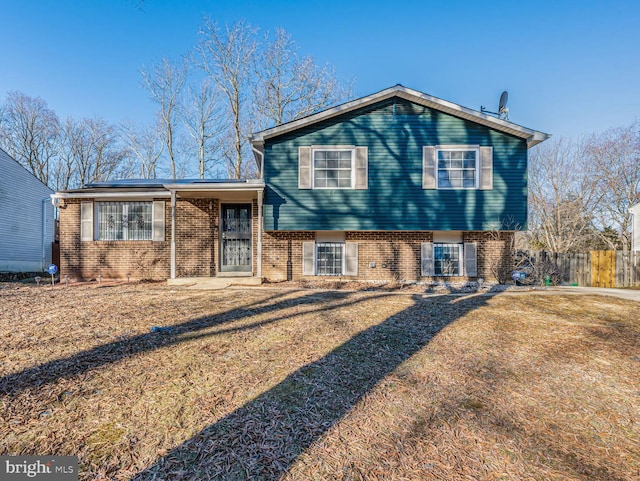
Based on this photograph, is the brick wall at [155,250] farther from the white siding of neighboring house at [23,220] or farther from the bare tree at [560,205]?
the bare tree at [560,205]

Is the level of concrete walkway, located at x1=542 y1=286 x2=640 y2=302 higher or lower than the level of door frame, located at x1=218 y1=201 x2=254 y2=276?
lower

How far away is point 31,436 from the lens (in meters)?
2.52

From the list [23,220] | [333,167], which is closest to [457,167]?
[333,167]

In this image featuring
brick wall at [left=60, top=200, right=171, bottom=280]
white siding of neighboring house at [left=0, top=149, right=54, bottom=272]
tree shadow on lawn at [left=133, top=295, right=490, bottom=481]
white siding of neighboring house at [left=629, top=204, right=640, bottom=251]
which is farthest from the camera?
white siding of neighboring house at [left=629, top=204, right=640, bottom=251]

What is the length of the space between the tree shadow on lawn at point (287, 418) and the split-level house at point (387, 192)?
6205 millimetres

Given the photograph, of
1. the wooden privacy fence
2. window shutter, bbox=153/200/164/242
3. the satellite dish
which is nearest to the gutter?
window shutter, bbox=153/200/164/242

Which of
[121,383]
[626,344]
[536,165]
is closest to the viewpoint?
[121,383]

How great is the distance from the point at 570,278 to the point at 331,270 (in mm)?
8723

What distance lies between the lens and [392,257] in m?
10.9

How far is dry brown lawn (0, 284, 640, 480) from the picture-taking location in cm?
238

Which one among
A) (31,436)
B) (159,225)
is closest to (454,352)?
(31,436)

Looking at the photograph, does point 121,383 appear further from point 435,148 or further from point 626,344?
point 435,148

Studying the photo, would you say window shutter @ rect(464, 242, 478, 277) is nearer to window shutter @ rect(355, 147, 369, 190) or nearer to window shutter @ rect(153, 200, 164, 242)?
window shutter @ rect(355, 147, 369, 190)

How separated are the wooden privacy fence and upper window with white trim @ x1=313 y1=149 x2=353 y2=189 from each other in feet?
→ 23.9
